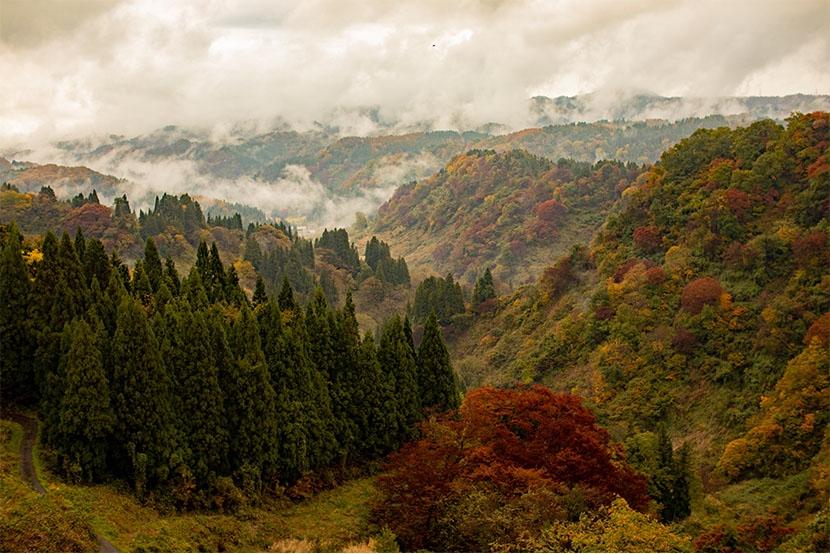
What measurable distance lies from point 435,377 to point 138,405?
2263 centimetres

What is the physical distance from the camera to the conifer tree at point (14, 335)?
3000cm

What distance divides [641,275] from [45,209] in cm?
11085

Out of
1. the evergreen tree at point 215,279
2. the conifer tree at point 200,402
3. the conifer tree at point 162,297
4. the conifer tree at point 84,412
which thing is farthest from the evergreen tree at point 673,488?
the evergreen tree at point 215,279

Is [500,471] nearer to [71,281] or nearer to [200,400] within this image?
[200,400]

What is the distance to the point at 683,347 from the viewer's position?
58219 millimetres

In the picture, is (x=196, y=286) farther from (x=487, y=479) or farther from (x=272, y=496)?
(x=487, y=479)

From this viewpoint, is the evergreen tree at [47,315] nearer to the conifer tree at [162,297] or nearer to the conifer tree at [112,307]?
the conifer tree at [112,307]

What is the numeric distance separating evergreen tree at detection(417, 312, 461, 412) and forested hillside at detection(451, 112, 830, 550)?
13305 mm

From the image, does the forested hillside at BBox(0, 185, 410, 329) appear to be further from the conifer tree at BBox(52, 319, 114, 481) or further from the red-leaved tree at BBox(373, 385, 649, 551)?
the conifer tree at BBox(52, 319, 114, 481)

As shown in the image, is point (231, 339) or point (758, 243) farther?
point (758, 243)

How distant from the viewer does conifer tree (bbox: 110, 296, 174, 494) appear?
2722 centimetres

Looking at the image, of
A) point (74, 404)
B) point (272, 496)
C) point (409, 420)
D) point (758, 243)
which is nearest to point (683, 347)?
point (758, 243)

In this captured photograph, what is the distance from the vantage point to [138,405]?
2756 cm

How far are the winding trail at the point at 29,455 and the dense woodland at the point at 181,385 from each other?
74 cm
